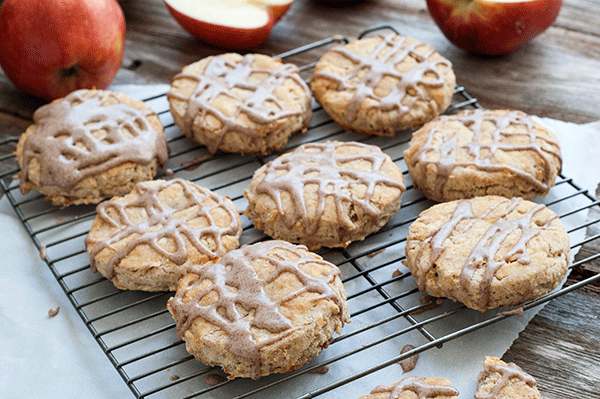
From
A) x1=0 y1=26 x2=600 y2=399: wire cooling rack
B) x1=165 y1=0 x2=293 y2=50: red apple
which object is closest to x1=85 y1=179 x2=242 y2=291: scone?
x1=0 y1=26 x2=600 y2=399: wire cooling rack

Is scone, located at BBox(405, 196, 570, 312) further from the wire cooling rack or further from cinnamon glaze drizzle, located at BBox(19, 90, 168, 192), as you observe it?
cinnamon glaze drizzle, located at BBox(19, 90, 168, 192)

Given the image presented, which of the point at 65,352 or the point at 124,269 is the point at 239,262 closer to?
the point at 124,269

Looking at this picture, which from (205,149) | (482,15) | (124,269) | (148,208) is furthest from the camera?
(482,15)

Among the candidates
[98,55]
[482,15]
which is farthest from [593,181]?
[98,55]

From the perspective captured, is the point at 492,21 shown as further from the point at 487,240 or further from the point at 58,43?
the point at 58,43

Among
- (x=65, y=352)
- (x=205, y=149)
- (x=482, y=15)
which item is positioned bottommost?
(x=65, y=352)

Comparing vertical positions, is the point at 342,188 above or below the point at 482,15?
below

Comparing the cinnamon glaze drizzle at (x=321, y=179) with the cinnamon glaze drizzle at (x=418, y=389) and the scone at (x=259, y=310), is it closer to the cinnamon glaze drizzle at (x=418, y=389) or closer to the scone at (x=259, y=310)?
the scone at (x=259, y=310)
